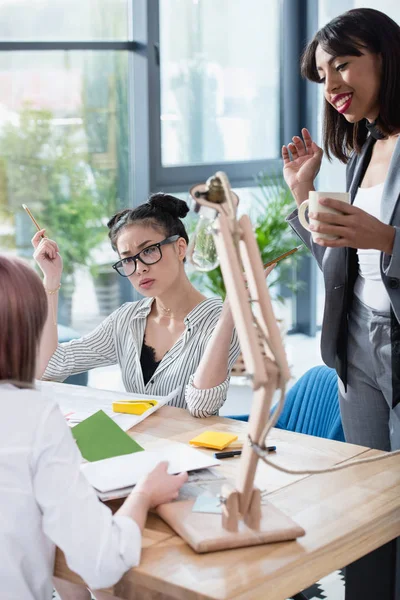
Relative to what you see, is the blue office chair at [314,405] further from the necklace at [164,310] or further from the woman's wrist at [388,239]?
the woman's wrist at [388,239]

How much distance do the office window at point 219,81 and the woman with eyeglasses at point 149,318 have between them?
2995 millimetres

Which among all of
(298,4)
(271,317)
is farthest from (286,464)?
(298,4)

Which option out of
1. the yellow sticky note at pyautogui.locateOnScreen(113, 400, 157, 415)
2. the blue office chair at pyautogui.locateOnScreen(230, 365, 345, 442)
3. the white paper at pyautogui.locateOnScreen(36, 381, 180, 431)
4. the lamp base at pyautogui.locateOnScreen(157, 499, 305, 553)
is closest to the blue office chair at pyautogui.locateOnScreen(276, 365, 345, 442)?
the blue office chair at pyautogui.locateOnScreen(230, 365, 345, 442)

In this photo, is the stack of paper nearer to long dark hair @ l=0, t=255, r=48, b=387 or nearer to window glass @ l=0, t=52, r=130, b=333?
long dark hair @ l=0, t=255, r=48, b=387

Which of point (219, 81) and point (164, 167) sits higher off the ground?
point (219, 81)

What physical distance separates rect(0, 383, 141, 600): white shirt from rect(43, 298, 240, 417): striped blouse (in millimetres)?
823

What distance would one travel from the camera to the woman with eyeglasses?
240cm

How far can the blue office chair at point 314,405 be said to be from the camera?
8.18ft

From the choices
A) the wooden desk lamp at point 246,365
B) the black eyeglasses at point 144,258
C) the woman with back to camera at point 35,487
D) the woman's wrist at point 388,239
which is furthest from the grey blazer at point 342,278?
the woman with back to camera at point 35,487

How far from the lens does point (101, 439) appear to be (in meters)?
1.81

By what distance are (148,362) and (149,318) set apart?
0.14 meters

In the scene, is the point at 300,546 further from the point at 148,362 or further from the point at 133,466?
the point at 148,362

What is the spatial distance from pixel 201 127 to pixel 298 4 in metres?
1.13

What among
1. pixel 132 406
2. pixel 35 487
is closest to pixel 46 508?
pixel 35 487
